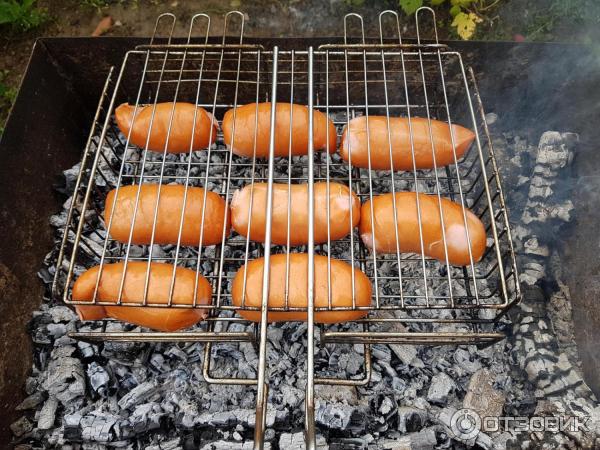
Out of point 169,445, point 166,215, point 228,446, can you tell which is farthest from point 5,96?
point 228,446

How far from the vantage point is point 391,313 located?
3.08 meters

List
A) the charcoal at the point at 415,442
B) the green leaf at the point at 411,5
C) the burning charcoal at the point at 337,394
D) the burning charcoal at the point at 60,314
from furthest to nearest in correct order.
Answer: the green leaf at the point at 411,5 < the burning charcoal at the point at 60,314 < the burning charcoal at the point at 337,394 < the charcoal at the point at 415,442

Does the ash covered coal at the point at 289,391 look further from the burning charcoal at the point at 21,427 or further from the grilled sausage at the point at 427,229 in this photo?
the grilled sausage at the point at 427,229

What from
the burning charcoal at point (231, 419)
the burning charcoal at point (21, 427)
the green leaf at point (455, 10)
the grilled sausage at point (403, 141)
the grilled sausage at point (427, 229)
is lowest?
the burning charcoal at point (21, 427)

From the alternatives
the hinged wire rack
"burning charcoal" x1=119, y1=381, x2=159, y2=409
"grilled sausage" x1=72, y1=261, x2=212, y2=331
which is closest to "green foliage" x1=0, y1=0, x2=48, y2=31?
the hinged wire rack

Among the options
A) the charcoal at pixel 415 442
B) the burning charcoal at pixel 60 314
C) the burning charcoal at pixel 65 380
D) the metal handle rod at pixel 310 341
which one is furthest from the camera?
the burning charcoal at pixel 60 314

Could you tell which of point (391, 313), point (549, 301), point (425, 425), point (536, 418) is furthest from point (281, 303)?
point (549, 301)

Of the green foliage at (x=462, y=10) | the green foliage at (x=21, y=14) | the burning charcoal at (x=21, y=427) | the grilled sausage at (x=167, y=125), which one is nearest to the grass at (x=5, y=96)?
the green foliage at (x=21, y=14)

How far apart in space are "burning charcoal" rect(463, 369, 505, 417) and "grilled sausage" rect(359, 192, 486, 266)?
0.88m

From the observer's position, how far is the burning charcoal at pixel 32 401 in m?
2.85

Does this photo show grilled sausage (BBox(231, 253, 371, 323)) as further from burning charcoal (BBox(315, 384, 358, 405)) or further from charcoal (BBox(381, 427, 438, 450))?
charcoal (BBox(381, 427, 438, 450))

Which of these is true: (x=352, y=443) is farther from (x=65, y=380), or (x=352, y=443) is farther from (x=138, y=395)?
(x=65, y=380)

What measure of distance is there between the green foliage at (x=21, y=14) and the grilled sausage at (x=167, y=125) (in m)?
1.61

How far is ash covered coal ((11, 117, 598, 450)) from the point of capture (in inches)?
107
